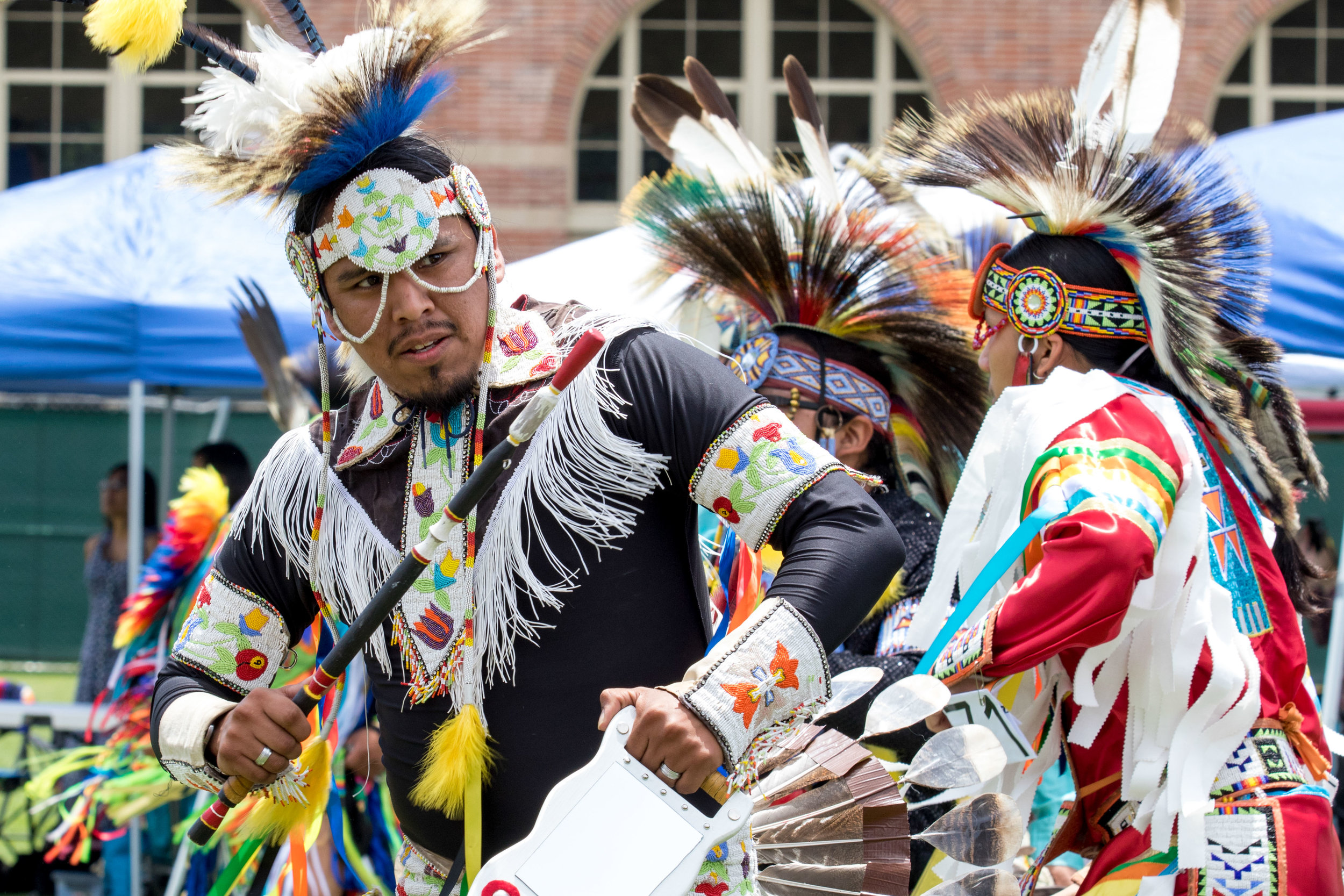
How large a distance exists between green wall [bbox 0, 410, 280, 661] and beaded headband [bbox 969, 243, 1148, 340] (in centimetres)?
990

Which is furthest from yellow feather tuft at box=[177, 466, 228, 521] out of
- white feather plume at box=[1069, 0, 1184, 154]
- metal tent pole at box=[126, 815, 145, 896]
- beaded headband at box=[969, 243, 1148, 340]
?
white feather plume at box=[1069, 0, 1184, 154]

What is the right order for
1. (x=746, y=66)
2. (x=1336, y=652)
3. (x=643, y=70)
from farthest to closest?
1. (x=746, y=66)
2. (x=643, y=70)
3. (x=1336, y=652)

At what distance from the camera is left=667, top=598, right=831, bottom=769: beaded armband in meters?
1.53

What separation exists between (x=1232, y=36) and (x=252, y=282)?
8780 mm

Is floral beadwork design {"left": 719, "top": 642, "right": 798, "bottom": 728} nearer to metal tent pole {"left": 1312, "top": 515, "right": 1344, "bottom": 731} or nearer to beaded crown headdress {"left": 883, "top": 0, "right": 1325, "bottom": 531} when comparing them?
beaded crown headdress {"left": 883, "top": 0, "right": 1325, "bottom": 531}

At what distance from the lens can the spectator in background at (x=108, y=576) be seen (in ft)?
19.7

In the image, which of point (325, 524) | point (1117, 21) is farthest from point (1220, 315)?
point (325, 524)

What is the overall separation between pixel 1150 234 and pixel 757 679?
1.33m

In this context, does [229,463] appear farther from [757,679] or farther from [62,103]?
[62,103]

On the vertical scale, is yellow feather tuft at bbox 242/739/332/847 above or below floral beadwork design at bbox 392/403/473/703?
below

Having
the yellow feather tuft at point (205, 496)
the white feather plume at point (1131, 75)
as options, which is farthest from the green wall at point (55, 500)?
the white feather plume at point (1131, 75)

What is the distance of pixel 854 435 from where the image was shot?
10.6 ft

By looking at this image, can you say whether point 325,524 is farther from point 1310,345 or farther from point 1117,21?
point 1310,345

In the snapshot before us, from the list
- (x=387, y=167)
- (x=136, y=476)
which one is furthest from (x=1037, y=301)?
(x=136, y=476)
